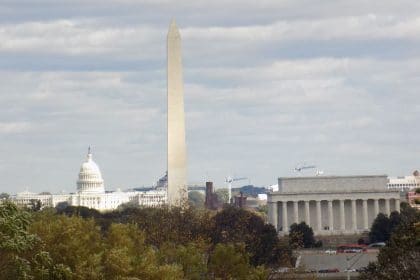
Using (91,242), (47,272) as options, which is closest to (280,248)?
(91,242)

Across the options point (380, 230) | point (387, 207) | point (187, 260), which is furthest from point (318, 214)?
point (187, 260)

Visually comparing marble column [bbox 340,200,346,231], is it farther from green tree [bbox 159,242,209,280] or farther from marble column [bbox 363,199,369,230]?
green tree [bbox 159,242,209,280]

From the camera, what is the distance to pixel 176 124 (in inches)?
5295

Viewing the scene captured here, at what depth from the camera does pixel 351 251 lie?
146 metres

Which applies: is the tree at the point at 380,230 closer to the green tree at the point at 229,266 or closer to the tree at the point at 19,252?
the green tree at the point at 229,266

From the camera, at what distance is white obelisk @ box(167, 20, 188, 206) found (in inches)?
5192

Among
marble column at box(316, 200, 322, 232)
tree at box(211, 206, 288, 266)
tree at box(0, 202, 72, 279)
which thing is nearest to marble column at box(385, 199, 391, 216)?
marble column at box(316, 200, 322, 232)

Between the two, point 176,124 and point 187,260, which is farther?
point 176,124

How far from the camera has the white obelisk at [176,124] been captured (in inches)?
5192

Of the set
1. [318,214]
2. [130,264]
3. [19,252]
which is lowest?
[19,252]

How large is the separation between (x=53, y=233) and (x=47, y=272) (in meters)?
8.32

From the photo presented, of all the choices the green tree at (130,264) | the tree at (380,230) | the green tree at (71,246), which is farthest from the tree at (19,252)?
the tree at (380,230)

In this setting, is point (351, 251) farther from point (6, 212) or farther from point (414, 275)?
point (6, 212)

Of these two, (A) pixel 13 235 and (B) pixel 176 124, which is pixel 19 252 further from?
(B) pixel 176 124
